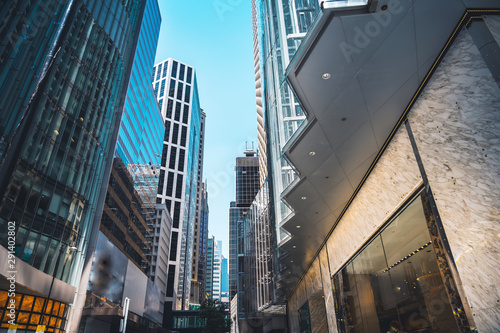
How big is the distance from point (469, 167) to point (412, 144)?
1.75 meters

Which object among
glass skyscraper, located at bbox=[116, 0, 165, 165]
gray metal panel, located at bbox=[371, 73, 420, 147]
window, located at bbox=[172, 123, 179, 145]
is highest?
window, located at bbox=[172, 123, 179, 145]

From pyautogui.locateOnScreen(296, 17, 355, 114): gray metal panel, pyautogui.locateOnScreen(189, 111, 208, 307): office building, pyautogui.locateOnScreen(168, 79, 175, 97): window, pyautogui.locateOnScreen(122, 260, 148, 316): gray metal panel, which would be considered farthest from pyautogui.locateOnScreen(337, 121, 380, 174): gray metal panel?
pyautogui.locateOnScreen(189, 111, 208, 307): office building

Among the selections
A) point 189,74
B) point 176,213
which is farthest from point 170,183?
point 189,74

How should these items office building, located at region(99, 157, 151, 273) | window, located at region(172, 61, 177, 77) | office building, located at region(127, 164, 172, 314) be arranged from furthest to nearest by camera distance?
window, located at region(172, 61, 177, 77)
office building, located at region(127, 164, 172, 314)
office building, located at region(99, 157, 151, 273)

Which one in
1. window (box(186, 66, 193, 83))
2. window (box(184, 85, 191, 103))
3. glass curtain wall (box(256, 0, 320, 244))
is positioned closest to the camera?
glass curtain wall (box(256, 0, 320, 244))

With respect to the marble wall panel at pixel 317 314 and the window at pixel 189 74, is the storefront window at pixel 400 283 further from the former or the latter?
the window at pixel 189 74

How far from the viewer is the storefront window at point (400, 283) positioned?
22.3ft

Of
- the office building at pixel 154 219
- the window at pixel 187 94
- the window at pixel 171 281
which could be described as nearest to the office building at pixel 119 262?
the office building at pixel 154 219

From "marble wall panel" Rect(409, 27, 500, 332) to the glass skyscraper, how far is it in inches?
1233

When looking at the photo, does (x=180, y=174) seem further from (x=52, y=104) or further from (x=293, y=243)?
(x=293, y=243)

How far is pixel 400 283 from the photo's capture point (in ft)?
28.3

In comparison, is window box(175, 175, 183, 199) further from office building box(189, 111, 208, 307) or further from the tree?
the tree

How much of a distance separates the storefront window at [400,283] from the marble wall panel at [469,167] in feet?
3.62

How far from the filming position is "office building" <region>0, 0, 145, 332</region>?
1741 centimetres
